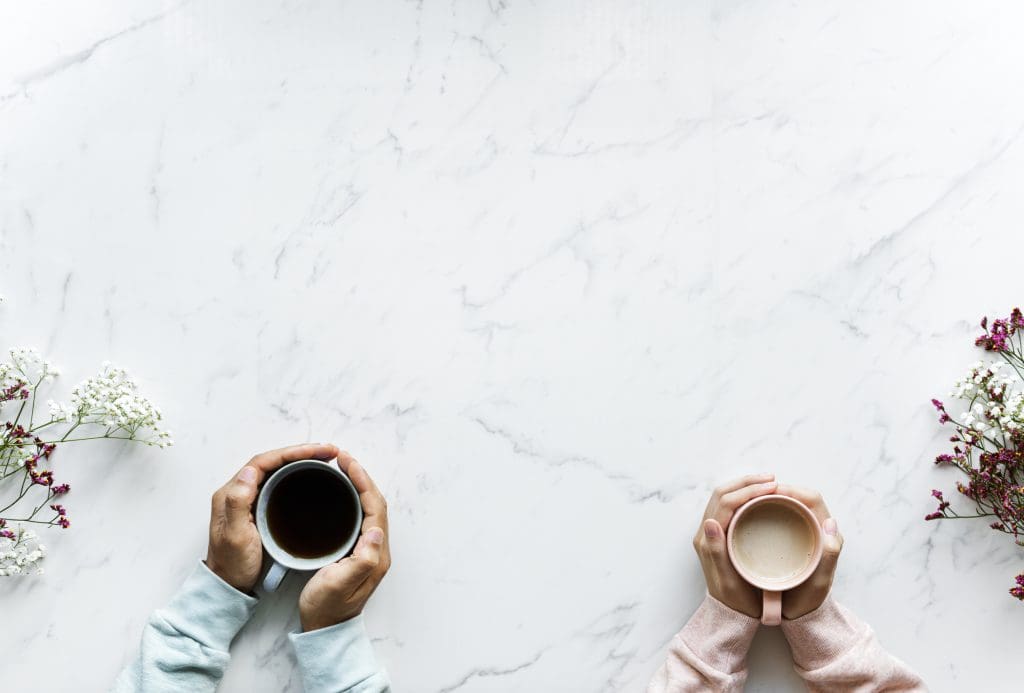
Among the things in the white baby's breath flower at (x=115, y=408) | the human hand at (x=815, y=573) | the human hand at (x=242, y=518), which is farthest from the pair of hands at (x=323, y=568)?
the human hand at (x=815, y=573)

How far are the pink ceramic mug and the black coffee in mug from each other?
53 cm

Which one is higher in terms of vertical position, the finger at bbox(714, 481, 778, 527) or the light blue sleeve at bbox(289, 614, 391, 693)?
the finger at bbox(714, 481, 778, 527)

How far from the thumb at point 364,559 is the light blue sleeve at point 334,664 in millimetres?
87

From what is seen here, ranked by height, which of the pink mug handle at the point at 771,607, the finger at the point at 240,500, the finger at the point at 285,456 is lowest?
the pink mug handle at the point at 771,607

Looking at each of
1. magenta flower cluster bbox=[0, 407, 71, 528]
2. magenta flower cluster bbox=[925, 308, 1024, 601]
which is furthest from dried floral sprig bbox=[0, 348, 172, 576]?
magenta flower cluster bbox=[925, 308, 1024, 601]

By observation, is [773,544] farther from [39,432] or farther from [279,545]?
[39,432]

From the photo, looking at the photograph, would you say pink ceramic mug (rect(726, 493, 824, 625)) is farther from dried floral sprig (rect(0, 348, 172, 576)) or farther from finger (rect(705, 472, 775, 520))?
dried floral sprig (rect(0, 348, 172, 576))

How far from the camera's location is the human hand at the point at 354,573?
3.96 ft

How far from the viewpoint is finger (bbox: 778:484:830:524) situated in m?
1.27

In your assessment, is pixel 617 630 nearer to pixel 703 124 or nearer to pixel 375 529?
pixel 375 529

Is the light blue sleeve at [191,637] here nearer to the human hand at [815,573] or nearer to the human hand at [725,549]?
the human hand at [725,549]

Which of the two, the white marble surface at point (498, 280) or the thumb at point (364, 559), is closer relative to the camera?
the thumb at point (364, 559)

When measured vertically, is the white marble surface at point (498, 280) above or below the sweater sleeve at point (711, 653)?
above

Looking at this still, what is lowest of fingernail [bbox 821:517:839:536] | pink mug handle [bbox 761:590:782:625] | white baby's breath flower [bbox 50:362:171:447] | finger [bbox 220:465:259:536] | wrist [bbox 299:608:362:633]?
wrist [bbox 299:608:362:633]
